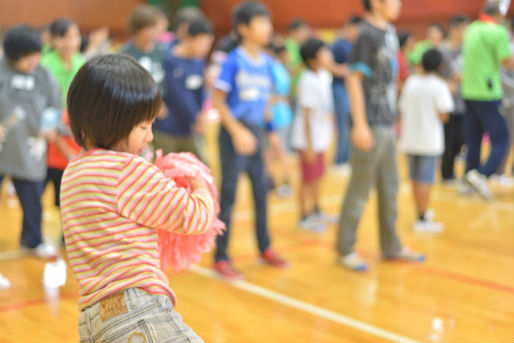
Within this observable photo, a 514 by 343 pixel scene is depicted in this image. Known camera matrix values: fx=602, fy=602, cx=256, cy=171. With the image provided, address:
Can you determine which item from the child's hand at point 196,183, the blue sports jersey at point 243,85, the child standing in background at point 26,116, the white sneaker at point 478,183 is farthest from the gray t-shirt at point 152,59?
the white sneaker at point 478,183

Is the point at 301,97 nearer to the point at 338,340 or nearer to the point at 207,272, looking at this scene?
the point at 207,272

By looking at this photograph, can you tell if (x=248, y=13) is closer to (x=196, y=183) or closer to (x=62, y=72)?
(x=62, y=72)

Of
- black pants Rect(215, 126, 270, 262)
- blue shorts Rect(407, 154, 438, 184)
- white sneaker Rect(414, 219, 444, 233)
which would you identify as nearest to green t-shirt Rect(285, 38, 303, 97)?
blue shorts Rect(407, 154, 438, 184)

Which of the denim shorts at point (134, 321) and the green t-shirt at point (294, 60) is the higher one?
the green t-shirt at point (294, 60)

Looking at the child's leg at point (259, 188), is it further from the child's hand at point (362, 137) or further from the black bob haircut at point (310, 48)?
the black bob haircut at point (310, 48)

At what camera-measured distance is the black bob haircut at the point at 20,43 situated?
3.52m

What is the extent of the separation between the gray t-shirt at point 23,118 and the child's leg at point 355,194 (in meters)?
1.92

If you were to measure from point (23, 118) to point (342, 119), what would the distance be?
451 centimetres

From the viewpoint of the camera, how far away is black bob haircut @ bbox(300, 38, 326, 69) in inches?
189

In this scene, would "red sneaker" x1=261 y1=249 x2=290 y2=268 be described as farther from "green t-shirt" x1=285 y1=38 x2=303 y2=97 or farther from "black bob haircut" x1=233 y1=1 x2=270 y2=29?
"green t-shirt" x1=285 y1=38 x2=303 y2=97

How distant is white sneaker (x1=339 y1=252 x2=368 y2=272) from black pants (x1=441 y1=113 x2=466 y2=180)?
2.96 meters

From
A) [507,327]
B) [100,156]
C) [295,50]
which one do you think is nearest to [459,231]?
[507,327]

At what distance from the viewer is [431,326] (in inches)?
111

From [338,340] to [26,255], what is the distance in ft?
7.36
